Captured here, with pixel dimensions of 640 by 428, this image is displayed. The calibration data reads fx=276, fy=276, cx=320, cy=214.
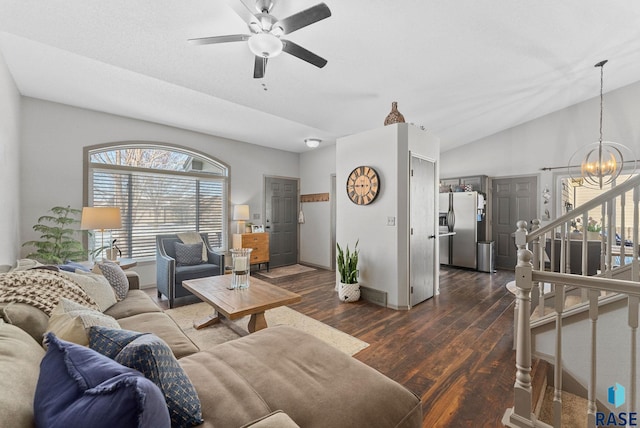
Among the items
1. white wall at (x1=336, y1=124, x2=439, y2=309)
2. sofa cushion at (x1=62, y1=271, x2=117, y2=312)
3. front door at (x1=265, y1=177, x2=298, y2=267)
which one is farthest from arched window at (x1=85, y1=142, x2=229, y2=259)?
white wall at (x1=336, y1=124, x2=439, y2=309)

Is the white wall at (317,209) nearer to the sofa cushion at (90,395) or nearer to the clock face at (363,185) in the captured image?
the clock face at (363,185)

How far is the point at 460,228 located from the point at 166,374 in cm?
575

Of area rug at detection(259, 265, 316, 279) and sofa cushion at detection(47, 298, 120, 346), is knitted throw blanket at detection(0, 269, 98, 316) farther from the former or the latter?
area rug at detection(259, 265, 316, 279)

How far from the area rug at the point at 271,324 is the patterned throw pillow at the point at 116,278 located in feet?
2.17

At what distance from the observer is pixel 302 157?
654cm

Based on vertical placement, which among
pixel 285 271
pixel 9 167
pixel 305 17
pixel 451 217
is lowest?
pixel 285 271

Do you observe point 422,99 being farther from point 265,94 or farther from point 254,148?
point 254,148

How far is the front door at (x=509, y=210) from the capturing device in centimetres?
542

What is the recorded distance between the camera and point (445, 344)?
2527mm

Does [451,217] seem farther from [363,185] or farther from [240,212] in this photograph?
[240,212]

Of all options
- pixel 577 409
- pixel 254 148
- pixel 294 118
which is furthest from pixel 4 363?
pixel 254 148

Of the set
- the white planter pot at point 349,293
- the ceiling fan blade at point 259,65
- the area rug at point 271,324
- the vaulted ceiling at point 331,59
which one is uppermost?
the vaulted ceiling at point 331,59

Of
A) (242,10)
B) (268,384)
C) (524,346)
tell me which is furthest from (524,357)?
(242,10)

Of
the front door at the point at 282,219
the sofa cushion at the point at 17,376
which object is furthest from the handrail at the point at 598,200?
the front door at the point at 282,219
